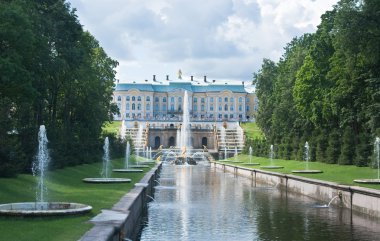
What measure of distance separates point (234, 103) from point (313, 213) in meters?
127

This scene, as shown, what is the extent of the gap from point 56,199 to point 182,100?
12916cm

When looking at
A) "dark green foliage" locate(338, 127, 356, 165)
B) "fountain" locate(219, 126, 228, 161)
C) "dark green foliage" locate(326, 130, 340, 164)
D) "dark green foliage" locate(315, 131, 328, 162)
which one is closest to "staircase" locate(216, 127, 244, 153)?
"fountain" locate(219, 126, 228, 161)

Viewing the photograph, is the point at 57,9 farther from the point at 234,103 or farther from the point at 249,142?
the point at 234,103

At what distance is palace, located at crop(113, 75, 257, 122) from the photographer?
144 meters

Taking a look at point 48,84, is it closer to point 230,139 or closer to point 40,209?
point 40,209

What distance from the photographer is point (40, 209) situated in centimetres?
1255

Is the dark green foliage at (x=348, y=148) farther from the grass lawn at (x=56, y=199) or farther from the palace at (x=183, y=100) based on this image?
the palace at (x=183, y=100)

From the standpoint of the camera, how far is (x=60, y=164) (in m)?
27.3

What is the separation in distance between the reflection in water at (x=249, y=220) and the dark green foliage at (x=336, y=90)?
10421 millimetres

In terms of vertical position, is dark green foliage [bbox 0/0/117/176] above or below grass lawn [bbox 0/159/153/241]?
above

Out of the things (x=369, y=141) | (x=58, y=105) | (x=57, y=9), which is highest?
(x=57, y=9)

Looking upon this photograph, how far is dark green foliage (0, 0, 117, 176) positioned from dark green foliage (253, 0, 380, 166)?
14325 mm

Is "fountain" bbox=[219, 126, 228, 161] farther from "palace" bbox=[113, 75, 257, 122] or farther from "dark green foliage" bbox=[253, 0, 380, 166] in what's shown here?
"palace" bbox=[113, 75, 257, 122]

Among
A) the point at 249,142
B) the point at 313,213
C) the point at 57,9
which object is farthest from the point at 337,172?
the point at 249,142
